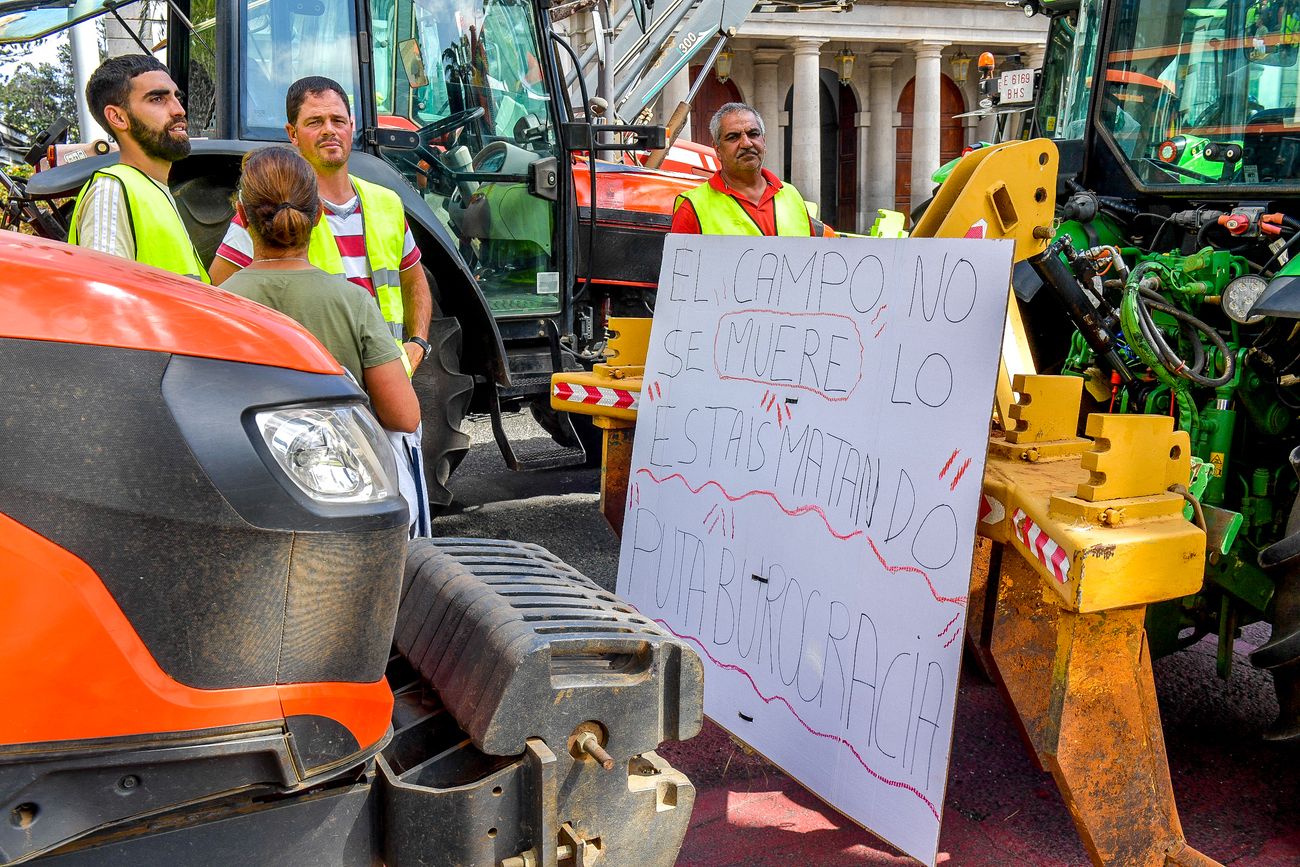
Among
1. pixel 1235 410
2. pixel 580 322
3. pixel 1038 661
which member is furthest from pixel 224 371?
pixel 580 322

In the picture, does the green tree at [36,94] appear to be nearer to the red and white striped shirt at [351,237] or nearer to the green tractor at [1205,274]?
the red and white striped shirt at [351,237]

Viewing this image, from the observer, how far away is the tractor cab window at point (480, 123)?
17.3 feet

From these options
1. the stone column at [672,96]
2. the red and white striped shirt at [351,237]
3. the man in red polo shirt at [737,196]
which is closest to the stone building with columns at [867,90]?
the stone column at [672,96]

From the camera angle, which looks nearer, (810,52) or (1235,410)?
(1235,410)

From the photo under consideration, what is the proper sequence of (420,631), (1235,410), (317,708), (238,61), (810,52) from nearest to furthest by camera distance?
(317,708) → (420,631) → (1235,410) → (238,61) → (810,52)

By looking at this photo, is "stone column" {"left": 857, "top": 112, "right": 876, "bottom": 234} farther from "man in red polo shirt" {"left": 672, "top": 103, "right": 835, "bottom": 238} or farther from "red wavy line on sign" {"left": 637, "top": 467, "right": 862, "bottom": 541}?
"red wavy line on sign" {"left": 637, "top": 467, "right": 862, "bottom": 541}

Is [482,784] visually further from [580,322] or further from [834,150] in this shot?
[834,150]

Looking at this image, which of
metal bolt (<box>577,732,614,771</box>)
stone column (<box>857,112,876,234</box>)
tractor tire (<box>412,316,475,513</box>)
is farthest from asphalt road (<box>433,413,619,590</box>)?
stone column (<box>857,112,876,234</box>)

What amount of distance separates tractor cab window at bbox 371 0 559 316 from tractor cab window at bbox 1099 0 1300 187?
2725mm

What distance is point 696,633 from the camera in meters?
3.54

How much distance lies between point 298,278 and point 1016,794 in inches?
96.3

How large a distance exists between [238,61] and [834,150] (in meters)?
24.3

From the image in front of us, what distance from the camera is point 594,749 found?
7.00 feet

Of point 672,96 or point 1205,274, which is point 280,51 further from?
point 672,96
